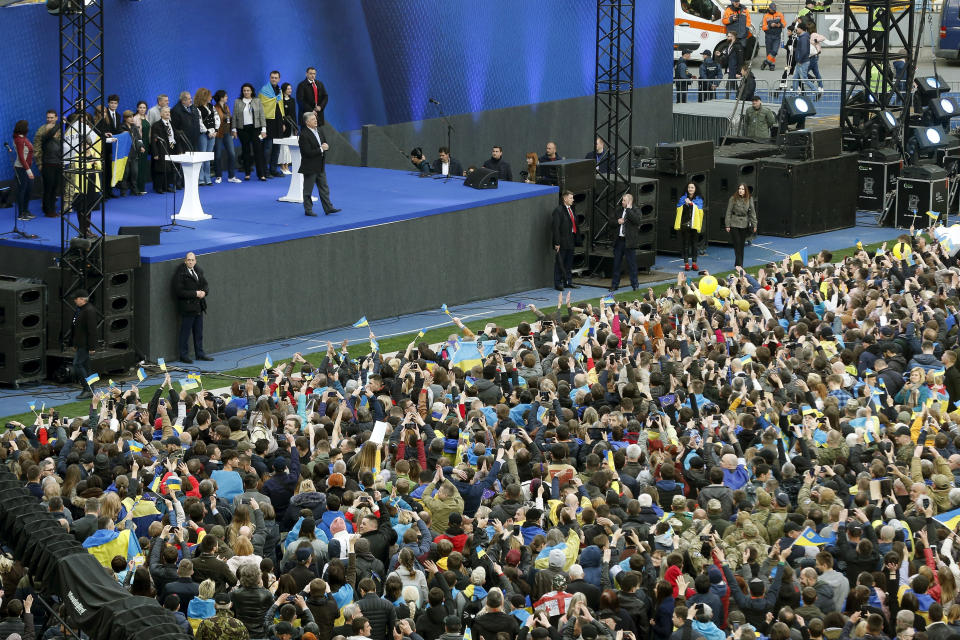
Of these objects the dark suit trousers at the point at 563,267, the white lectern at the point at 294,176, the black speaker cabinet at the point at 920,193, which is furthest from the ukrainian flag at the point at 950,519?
the black speaker cabinet at the point at 920,193

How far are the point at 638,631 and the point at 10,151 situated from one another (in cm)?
1757

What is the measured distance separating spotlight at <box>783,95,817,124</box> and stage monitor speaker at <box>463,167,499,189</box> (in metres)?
10.9

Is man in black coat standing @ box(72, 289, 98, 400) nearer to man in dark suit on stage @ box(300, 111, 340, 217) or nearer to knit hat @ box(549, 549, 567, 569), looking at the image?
man in dark suit on stage @ box(300, 111, 340, 217)

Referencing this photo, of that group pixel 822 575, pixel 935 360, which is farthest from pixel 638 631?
pixel 935 360

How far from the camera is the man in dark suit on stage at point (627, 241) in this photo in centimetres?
2794

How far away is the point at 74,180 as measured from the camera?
2347 centimetres

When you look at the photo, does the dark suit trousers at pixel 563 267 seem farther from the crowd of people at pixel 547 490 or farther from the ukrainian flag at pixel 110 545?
the ukrainian flag at pixel 110 545

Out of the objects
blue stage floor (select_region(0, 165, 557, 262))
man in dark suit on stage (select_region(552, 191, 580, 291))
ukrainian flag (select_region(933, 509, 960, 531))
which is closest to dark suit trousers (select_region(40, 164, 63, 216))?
blue stage floor (select_region(0, 165, 557, 262))

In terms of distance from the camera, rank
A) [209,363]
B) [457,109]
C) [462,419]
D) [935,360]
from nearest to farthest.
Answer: [462,419]
[935,360]
[209,363]
[457,109]

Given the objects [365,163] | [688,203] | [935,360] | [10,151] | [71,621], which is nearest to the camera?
[71,621]

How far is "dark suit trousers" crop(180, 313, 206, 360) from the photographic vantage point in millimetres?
22828

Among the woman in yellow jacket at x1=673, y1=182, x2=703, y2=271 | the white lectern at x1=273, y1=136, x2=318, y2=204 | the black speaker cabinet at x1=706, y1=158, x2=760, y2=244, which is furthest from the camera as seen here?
the black speaker cabinet at x1=706, y1=158, x2=760, y2=244

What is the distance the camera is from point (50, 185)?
83.0ft

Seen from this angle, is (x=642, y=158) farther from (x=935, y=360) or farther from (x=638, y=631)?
(x=638, y=631)
